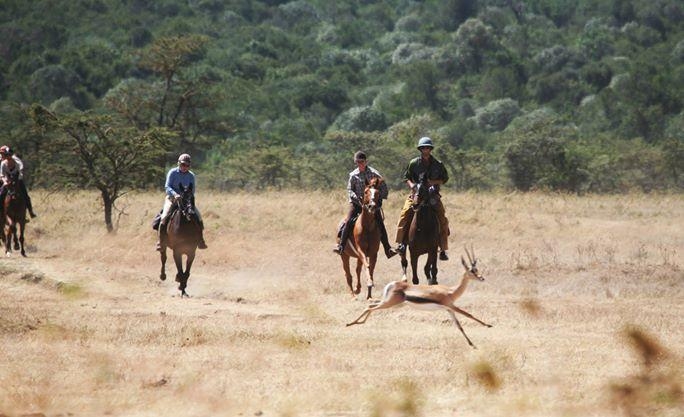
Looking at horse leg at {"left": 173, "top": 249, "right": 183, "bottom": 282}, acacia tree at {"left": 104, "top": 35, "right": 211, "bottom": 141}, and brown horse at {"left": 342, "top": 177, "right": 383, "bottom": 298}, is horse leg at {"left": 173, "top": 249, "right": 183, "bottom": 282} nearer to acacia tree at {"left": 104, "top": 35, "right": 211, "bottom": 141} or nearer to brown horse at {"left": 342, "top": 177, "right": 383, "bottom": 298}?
brown horse at {"left": 342, "top": 177, "right": 383, "bottom": 298}

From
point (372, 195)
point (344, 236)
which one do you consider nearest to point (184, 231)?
point (344, 236)

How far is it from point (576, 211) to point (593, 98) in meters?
50.8

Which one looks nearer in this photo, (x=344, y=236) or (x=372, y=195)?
(x=372, y=195)

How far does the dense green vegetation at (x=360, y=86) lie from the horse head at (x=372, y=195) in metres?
14.6

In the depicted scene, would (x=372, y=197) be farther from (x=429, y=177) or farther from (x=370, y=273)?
(x=429, y=177)

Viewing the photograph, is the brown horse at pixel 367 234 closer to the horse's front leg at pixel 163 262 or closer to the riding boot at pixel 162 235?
the riding boot at pixel 162 235

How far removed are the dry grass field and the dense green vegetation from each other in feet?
29.6

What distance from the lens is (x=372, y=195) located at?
17.5 meters

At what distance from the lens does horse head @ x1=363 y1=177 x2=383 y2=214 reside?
17562 millimetres

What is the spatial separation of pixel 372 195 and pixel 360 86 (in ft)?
259

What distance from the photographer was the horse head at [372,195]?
57.6ft

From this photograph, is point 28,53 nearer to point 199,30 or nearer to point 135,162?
point 199,30

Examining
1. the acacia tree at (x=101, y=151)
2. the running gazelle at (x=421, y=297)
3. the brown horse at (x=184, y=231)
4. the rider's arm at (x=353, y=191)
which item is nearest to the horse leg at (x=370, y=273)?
the rider's arm at (x=353, y=191)

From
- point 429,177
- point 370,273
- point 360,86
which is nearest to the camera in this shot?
point 370,273
